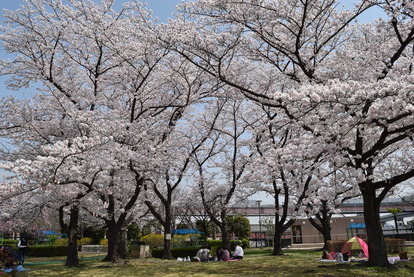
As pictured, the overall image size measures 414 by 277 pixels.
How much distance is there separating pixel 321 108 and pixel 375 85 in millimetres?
2112

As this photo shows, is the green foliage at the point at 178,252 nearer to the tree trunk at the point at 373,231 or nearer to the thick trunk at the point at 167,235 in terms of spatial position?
the thick trunk at the point at 167,235

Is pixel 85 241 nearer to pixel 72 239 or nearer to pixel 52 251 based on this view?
pixel 52 251

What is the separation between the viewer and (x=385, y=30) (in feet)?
37.0

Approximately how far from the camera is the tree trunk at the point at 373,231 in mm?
10273

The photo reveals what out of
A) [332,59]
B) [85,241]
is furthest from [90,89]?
[85,241]

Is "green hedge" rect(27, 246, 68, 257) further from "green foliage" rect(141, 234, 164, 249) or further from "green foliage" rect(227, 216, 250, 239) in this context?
"green foliage" rect(227, 216, 250, 239)

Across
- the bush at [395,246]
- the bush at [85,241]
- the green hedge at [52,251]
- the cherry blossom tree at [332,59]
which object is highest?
the cherry blossom tree at [332,59]

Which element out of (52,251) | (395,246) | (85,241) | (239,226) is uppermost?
(239,226)

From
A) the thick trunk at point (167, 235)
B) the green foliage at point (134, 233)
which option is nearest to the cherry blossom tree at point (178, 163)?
the thick trunk at point (167, 235)

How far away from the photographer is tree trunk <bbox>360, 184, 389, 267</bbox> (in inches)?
404

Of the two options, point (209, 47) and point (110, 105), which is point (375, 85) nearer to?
point (209, 47)

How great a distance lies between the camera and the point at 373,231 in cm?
1038

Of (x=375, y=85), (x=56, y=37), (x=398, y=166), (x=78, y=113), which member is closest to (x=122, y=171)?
(x=78, y=113)

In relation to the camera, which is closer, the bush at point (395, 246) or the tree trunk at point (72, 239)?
the tree trunk at point (72, 239)
